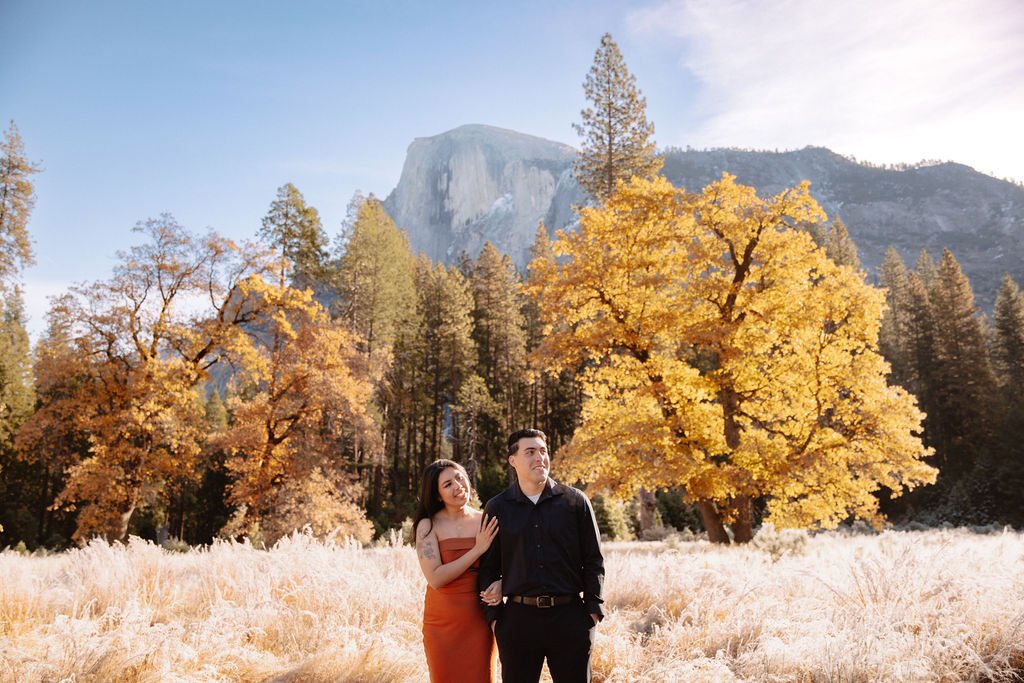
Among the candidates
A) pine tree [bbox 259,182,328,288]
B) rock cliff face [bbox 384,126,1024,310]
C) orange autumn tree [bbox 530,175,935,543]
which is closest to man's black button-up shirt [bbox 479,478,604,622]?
orange autumn tree [bbox 530,175,935,543]

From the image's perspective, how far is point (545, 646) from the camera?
123 inches

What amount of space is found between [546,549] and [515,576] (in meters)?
0.24

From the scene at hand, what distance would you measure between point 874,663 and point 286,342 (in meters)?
16.7

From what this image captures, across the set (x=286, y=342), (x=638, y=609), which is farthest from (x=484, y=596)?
(x=286, y=342)

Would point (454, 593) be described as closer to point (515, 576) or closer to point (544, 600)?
point (515, 576)

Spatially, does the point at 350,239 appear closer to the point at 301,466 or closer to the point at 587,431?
the point at 301,466

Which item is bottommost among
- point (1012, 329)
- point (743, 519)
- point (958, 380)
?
point (743, 519)

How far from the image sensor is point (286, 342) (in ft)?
56.6

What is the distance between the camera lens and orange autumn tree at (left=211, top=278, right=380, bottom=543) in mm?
15555

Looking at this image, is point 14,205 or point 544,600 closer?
point 544,600

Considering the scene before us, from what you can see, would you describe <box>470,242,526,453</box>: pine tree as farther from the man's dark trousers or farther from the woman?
the man's dark trousers

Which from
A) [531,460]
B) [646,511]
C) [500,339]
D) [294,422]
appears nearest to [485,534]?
[531,460]

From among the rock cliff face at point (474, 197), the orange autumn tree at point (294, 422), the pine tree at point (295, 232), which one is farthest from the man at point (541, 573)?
the rock cliff face at point (474, 197)

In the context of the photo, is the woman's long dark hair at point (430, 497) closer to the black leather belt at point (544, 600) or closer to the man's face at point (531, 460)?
the man's face at point (531, 460)
